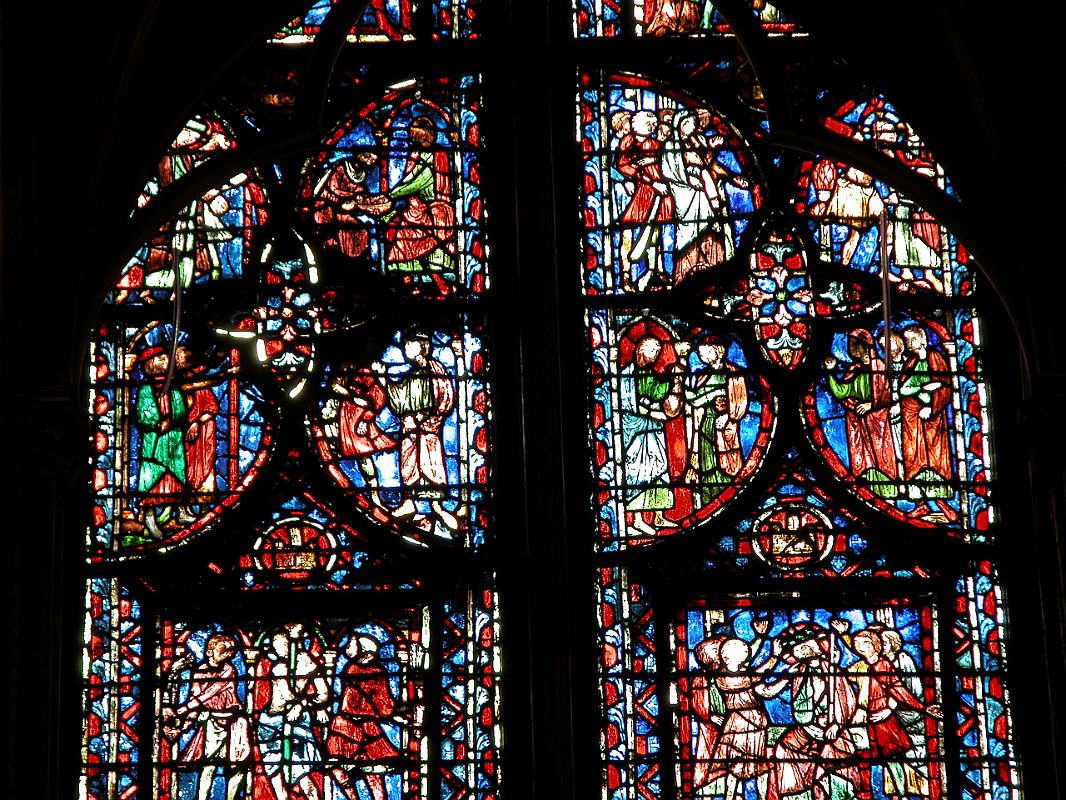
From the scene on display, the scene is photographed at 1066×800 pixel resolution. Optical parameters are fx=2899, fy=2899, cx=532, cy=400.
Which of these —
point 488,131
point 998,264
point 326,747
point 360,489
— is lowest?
point 326,747

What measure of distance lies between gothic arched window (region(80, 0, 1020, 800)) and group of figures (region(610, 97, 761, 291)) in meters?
0.02

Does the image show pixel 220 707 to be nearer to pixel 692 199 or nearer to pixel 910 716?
pixel 910 716

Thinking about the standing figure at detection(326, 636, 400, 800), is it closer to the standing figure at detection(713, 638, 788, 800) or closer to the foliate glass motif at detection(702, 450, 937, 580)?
the standing figure at detection(713, 638, 788, 800)

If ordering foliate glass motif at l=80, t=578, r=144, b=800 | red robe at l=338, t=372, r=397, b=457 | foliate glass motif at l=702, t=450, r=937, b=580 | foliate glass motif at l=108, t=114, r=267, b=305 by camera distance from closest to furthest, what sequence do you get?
foliate glass motif at l=80, t=578, r=144, b=800, foliate glass motif at l=702, t=450, r=937, b=580, red robe at l=338, t=372, r=397, b=457, foliate glass motif at l=108, t=114, r=267, b=305

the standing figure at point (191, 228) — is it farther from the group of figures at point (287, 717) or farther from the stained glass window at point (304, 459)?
the group of figures at point (287, 717)

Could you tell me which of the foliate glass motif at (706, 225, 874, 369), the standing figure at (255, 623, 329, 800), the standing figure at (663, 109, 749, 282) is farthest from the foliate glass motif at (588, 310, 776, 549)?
the standing figure at (255, 623, 329, 800)

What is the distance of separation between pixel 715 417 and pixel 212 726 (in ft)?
8.30

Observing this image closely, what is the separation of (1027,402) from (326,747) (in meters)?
3.23

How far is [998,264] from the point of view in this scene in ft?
40.2

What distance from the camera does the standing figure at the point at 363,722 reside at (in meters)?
11.9

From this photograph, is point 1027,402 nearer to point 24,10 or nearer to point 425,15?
point 425,15

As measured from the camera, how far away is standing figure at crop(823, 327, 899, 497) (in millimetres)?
12438

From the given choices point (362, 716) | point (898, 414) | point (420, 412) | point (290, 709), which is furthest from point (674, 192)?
point (290, 709)

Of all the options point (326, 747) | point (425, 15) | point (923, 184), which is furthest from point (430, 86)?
point (326, 747)
